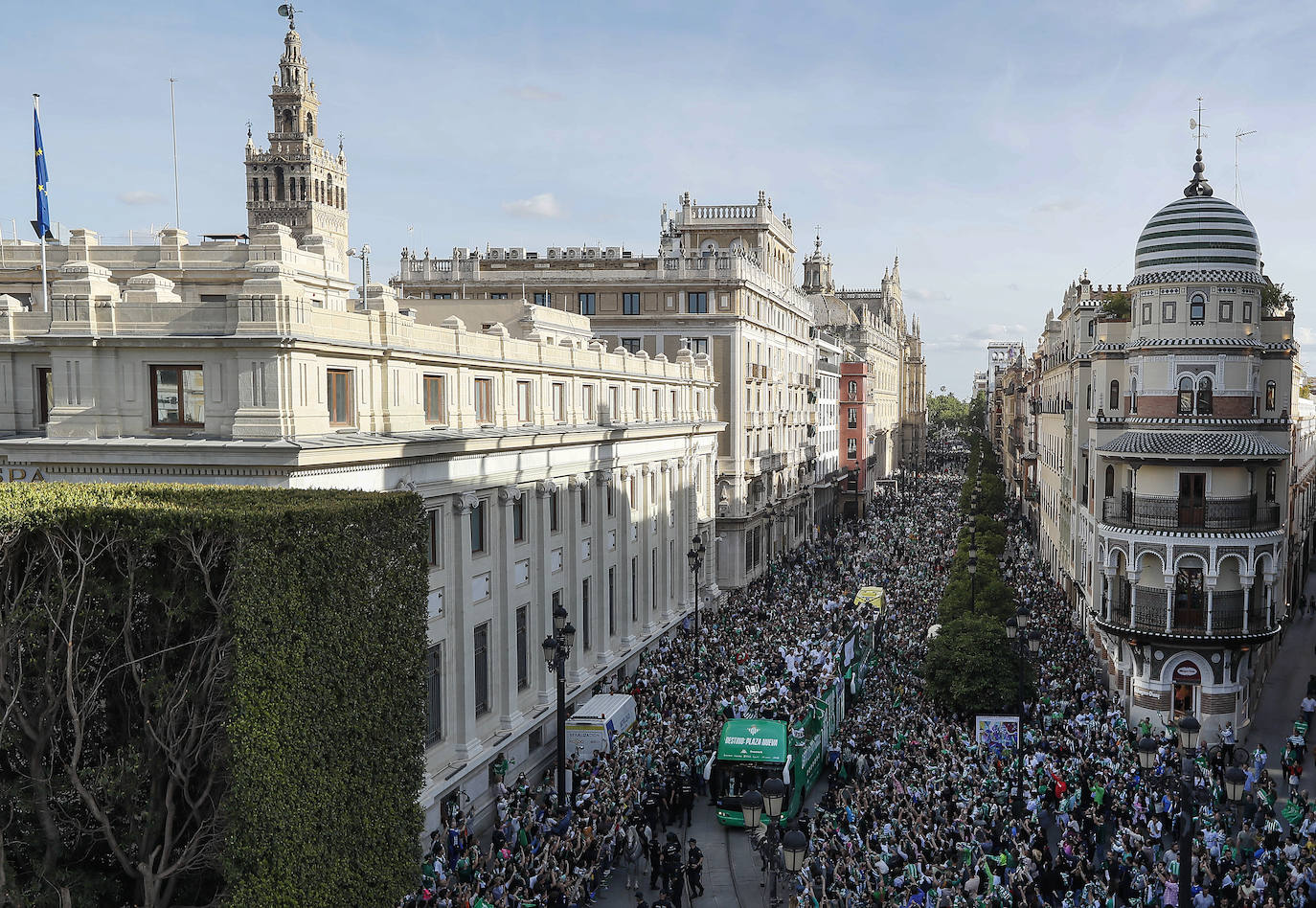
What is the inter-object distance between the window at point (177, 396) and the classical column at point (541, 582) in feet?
41.4

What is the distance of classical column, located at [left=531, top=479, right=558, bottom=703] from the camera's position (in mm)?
33375

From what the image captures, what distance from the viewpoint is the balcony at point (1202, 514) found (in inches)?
1323

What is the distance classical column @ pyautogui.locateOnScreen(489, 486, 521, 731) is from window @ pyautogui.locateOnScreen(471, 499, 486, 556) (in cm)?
51

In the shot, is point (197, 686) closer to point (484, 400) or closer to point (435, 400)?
point (435, 400)

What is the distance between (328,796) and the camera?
18.3 metres

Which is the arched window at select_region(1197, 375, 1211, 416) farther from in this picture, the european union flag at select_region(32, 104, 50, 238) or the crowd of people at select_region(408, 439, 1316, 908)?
the european union flag at select_region(32, 104, 50, 238)

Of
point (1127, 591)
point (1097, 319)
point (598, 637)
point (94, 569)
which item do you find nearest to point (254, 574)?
point (94, 569)

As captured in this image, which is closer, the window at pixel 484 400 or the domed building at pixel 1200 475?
the window at pixel 484 400

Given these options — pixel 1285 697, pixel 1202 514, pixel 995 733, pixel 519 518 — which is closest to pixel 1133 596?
pixel 1202 514

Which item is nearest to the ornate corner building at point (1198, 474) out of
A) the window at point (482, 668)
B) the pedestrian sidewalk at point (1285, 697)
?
the pedestrian sidewalk at point (1285, 697)

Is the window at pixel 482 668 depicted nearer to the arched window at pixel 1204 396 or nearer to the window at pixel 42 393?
the window at pixel 42 393

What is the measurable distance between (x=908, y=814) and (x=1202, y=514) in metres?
15.9

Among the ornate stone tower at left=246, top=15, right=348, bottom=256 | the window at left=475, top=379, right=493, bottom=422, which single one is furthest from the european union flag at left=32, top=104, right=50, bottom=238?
the ornate stone tower at left=246, top=15, right=348, bottom=256

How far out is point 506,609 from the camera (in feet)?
102
